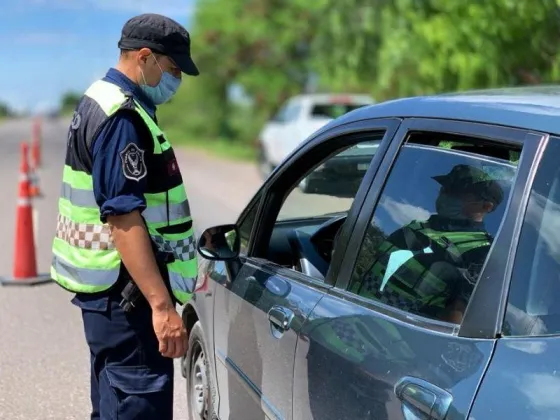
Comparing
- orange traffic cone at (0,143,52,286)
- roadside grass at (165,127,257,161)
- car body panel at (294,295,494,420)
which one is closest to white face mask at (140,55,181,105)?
car body panel at (294,295,494,420)

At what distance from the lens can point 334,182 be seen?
3287 mm

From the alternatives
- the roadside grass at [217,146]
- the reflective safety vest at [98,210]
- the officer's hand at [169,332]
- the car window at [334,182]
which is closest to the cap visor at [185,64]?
the reflective safety vest at [98,210]

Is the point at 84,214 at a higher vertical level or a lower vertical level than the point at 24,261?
higher

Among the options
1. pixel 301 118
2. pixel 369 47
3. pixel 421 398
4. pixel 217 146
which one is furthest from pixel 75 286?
pixel 217 146

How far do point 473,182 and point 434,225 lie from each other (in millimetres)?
206

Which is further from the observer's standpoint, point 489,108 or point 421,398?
point 489,108

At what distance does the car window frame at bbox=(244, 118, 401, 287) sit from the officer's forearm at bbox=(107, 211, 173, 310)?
1.73ft

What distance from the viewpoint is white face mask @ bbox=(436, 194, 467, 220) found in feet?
7.36

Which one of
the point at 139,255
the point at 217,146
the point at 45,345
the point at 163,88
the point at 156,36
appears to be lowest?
the point at 217,146

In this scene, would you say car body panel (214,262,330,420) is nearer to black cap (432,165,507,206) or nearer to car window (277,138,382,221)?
car window (277,138,382,221)

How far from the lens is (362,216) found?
246 centimetres

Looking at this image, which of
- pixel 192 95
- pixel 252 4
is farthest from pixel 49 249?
pixel 192 95

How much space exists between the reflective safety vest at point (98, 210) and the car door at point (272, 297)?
13.4 inches

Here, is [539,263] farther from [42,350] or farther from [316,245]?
[42,350]
